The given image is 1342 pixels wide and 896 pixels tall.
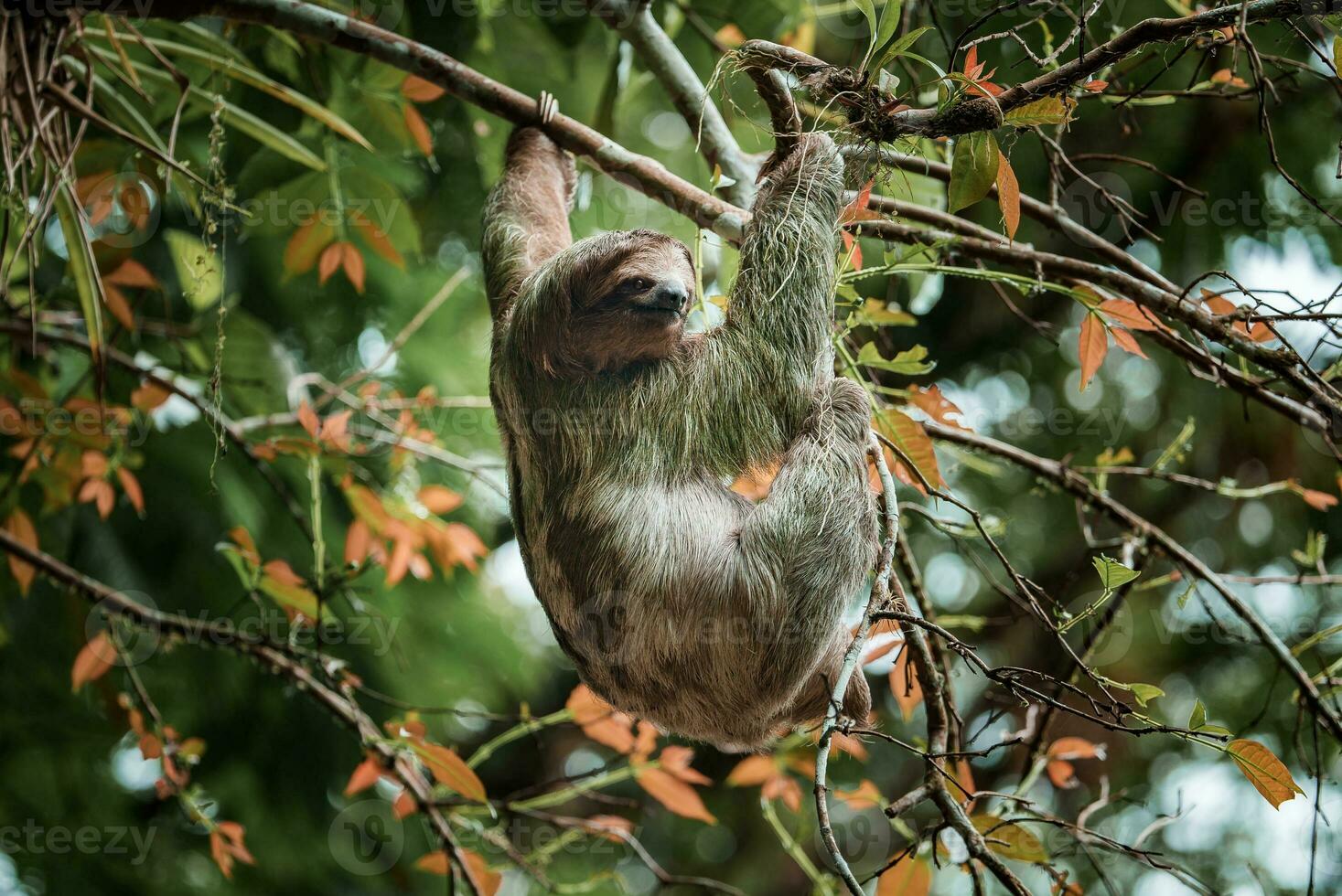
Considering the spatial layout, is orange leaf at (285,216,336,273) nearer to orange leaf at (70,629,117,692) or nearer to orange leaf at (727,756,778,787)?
orange leaf at (70,629,117,692)

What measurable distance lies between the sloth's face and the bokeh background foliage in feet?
2.24

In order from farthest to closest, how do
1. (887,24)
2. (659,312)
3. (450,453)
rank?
(450,453), (659,312), (887,24)

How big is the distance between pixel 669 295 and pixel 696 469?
874 millimetres

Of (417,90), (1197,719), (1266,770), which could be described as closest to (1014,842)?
(1266,770)

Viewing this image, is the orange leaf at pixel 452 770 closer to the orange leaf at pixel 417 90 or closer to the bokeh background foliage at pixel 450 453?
the bokeh background foliage at pixel 450 453

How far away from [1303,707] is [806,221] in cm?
317

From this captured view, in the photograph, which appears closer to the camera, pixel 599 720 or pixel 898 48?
pixel 898 48

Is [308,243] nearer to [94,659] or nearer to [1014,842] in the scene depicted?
[94,659]

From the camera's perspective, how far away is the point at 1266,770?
11.2 feet

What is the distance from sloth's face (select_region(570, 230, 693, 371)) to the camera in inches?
180

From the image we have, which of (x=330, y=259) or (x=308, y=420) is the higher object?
(x=330, y=259)

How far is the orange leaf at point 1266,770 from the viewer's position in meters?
3.36

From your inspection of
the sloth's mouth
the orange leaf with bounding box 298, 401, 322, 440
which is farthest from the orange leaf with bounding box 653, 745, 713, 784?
the orange leaf with bounding box 298, 401, 322, 440

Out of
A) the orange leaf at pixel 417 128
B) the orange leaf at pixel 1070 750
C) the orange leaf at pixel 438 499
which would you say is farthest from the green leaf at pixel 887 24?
the orange leaf at pixel 438 499
